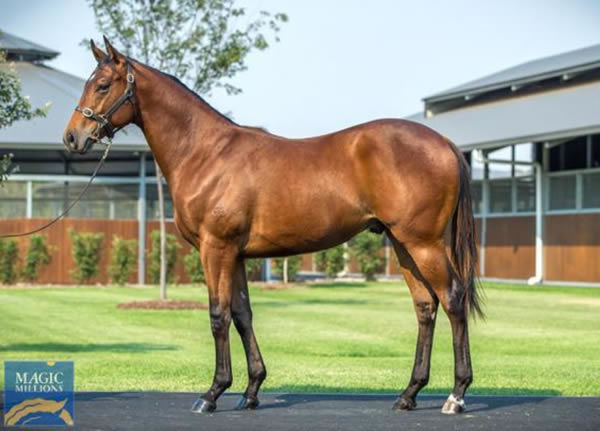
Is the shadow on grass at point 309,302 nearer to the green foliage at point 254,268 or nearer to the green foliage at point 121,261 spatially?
the green foliage at point 254,268

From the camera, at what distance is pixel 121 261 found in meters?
37.4

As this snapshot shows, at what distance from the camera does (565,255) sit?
129 feet

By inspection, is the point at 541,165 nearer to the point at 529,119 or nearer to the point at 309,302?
the point at 529,119

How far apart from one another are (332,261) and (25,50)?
640 inches

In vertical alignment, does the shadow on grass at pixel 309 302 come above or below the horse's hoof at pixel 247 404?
above

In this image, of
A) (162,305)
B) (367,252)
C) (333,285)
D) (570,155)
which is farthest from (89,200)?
(570,155)

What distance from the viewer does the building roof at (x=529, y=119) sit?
35.9m

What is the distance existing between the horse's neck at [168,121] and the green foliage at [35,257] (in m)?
28.6

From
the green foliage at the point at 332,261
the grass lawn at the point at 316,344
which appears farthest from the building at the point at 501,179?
the grass lawn at the point at 316,344

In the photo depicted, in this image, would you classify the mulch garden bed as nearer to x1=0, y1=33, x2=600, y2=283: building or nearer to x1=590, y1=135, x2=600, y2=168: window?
x1=0, y1=33, x2=600, y2=283: building

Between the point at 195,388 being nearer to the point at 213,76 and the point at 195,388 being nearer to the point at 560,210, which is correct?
the point at 213,76

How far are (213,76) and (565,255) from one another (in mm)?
18881

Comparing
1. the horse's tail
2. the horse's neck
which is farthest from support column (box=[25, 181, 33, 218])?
the horse's tail

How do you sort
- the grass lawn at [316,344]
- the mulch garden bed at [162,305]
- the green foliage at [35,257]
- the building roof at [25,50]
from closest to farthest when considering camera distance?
the grass lawn at [316,344] < the mulch garden bed at [162,305] < the green foliage at [35,257] < the building roof at [25,50]
